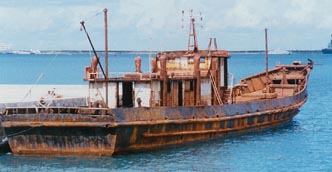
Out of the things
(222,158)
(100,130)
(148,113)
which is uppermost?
(148,113)

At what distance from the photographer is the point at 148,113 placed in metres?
32.7

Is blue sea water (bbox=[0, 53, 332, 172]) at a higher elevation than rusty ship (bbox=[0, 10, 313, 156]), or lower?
lower

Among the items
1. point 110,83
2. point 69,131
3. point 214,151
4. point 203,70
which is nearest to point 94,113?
point 69,131

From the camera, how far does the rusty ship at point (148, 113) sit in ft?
104

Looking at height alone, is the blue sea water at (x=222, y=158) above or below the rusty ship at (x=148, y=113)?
below

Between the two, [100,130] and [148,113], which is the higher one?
[148,113]

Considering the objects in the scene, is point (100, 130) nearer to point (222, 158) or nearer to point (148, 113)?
point (148, 113)

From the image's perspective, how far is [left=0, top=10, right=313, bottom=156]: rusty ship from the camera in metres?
31.6

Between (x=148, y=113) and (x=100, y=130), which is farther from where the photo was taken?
(x=148, y=113)

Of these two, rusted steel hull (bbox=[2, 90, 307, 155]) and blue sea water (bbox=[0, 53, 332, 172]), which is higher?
rusted steel hull (bbox=[2, 90, 307, 155])

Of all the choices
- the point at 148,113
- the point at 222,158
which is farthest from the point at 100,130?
the point at 222,158

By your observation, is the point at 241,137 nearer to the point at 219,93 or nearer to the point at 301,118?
the point at 219,93

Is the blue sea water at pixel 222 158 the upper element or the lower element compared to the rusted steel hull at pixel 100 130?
lower

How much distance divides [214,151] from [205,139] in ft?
5.89
